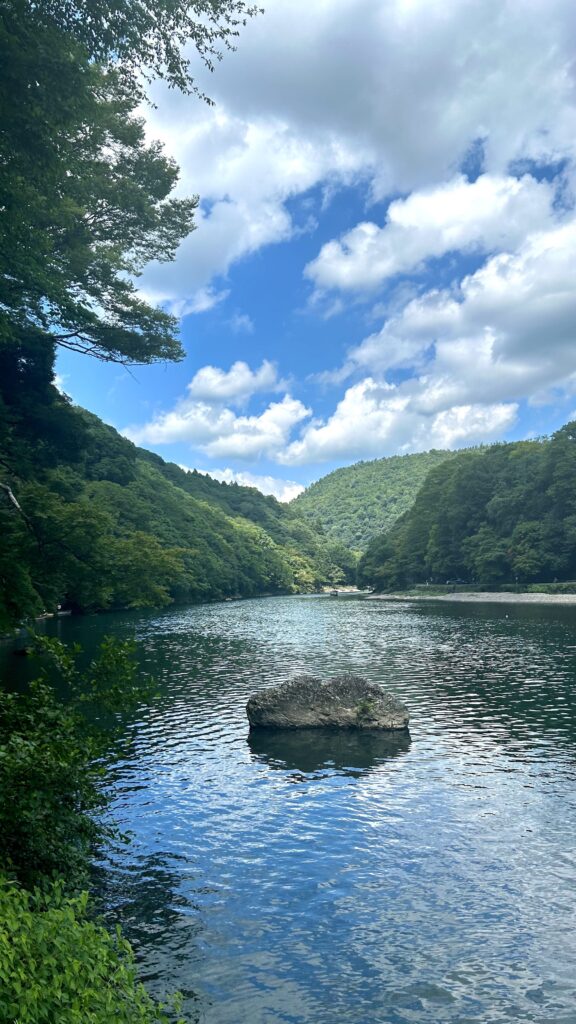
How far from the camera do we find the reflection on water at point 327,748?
2316 cm

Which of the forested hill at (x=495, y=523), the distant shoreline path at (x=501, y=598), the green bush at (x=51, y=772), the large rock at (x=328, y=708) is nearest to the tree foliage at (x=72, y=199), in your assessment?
the green bush at (x=51, y=772)

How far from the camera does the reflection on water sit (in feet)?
76.0

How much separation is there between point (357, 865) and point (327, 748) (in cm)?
1052

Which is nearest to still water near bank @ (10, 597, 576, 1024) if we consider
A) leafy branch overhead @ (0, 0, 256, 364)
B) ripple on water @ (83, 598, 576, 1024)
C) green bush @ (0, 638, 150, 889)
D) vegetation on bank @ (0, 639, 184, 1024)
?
ripple on water @ (83, 598, 576, 1024)

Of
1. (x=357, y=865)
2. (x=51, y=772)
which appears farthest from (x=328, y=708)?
(x=51, y=772)

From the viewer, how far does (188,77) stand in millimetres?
20516

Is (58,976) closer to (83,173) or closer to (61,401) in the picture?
(83,173)

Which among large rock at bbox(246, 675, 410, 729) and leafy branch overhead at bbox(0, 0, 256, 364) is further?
large rock at bbox(246, 675, 410, 729)

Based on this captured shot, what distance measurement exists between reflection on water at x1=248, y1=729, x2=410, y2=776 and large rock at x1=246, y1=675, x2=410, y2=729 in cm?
34

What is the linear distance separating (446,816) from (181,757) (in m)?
11.0

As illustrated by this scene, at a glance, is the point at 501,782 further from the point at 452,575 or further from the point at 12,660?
the point at 452,575

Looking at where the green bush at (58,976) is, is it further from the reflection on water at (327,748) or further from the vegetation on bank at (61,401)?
the reflection on water at (327,748)

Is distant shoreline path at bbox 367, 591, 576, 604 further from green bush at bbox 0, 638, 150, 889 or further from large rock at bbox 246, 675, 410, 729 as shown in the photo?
green bush at bbox 0, 638, 150, 889

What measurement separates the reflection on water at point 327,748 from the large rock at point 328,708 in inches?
13.3
